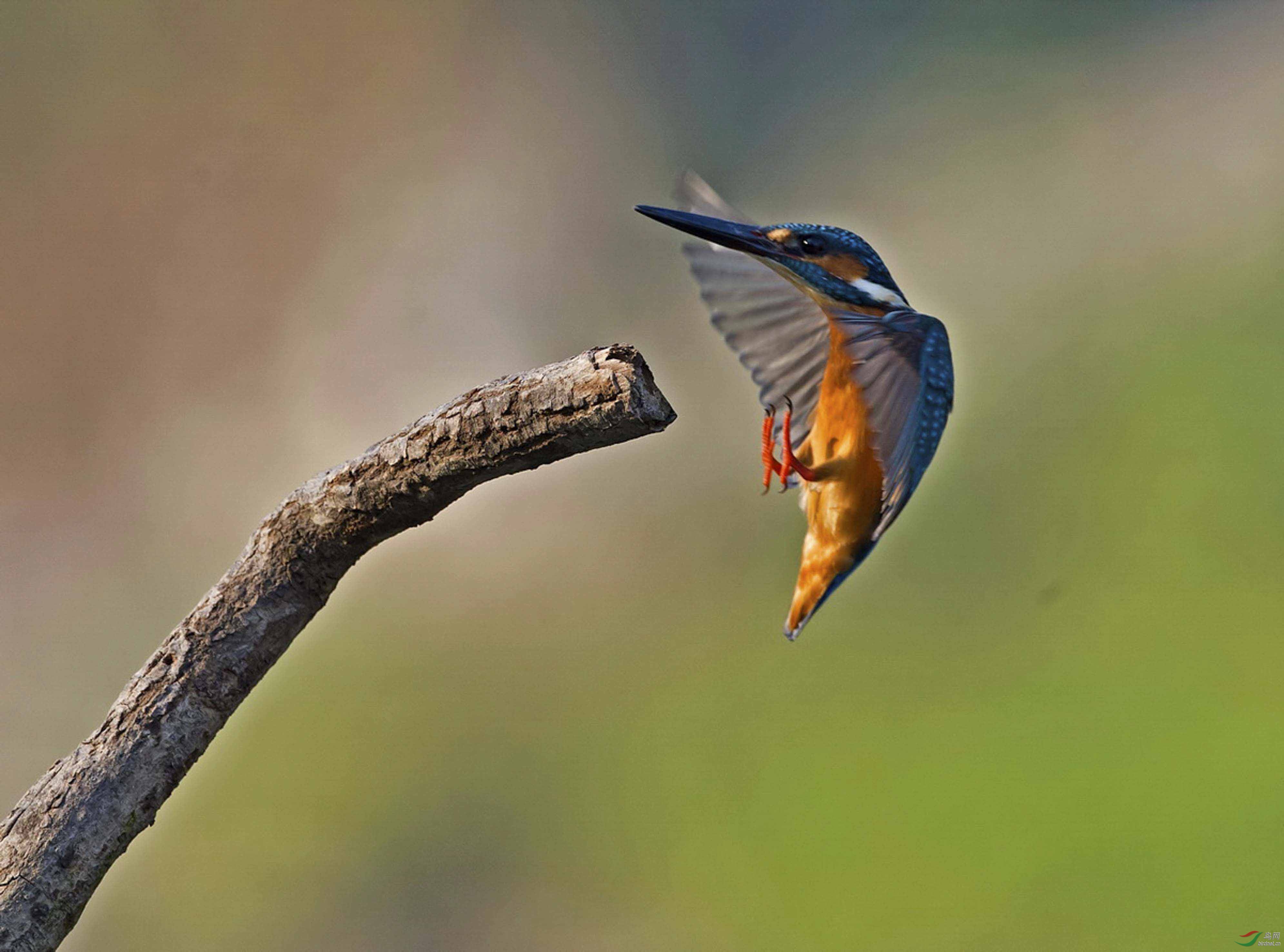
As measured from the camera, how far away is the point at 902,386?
1102 mm

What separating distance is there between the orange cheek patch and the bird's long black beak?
5cm

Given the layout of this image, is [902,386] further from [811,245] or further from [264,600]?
[264,600]

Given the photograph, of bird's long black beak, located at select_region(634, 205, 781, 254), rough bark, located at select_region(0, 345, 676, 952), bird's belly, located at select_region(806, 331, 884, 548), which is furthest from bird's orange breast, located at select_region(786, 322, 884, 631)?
rough bark, located at select_region(0, 345, 676, 952)

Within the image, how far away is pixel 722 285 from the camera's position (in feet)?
4.42

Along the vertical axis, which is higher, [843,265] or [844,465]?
[843,265]

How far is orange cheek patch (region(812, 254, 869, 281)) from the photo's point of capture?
116 cm

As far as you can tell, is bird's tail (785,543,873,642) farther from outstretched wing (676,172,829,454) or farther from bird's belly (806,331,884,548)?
outstretched wing (676,172,829,454)

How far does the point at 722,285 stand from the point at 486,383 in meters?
0.61

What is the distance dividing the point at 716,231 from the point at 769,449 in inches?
9.5

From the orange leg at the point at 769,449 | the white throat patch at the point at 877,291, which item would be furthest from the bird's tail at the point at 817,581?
the white throat patch at the point at 877,291

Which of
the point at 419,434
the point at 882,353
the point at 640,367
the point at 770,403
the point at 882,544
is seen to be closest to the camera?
the point at 640,367

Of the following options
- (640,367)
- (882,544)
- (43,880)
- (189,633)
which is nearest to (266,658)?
(189,633)

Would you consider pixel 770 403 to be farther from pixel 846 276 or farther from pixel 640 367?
pixel 640 367

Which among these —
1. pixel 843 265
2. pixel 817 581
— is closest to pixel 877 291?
pixel 843 265
